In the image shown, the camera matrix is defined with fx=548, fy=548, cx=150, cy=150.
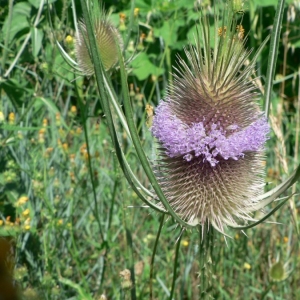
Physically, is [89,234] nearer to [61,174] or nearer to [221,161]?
[61,174]

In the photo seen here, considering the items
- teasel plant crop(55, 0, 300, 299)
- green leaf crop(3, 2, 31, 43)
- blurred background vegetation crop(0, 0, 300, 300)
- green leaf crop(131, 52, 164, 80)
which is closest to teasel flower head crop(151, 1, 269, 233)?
teasel plant crop(55, 0, 300, 299)

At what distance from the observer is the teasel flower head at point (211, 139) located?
107cm

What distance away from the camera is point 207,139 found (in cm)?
107

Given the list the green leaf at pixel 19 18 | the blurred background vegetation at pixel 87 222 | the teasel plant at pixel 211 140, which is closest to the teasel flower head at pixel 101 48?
the blurred background vegetation at pixel 87 222

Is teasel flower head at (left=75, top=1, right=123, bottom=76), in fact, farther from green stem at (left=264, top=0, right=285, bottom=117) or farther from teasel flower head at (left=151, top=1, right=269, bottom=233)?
green stem at (left=264, top=0, right=285, bottom=117)

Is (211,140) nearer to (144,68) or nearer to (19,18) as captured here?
(19,18)

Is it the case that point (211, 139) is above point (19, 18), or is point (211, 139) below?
below

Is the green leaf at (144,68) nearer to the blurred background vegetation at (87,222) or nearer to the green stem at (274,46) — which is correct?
the blurred background vegetation at (87,222)

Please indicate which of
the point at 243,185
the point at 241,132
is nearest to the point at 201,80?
the point at 241,132

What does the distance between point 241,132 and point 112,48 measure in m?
0.60

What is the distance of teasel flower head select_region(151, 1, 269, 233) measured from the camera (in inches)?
41.9

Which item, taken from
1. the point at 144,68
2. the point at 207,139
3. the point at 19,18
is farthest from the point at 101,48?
the point at 144,68

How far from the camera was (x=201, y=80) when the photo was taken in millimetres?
1054

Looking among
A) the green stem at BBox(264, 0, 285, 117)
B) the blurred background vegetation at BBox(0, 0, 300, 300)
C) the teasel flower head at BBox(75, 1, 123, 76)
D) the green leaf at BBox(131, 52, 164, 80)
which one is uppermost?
the green leaf at BBox(131, 52, 164, 80)
